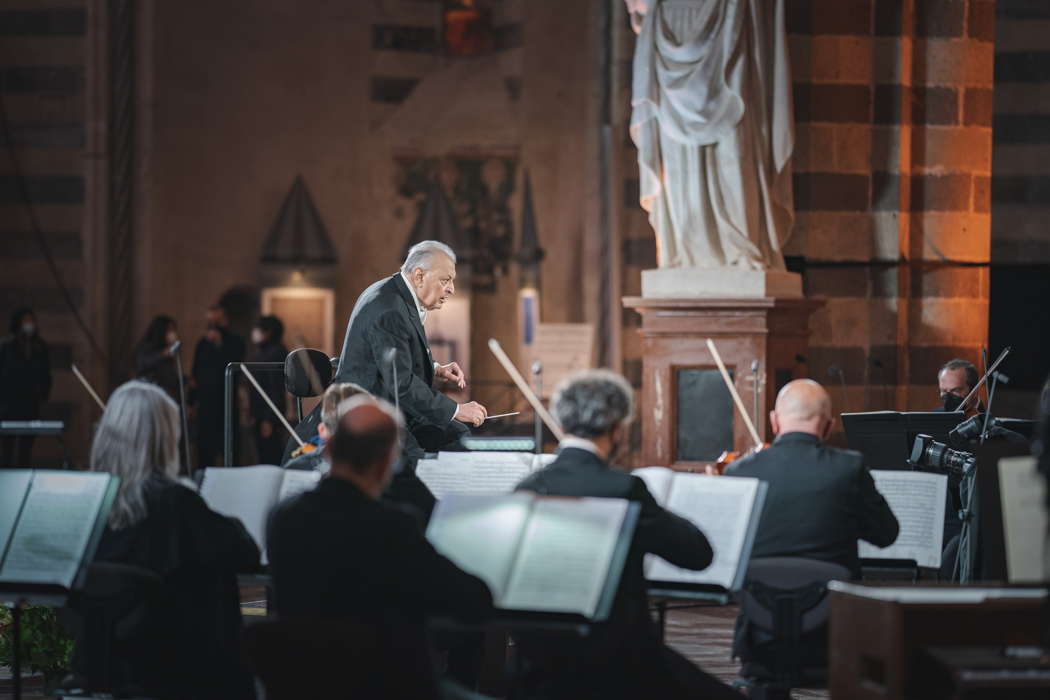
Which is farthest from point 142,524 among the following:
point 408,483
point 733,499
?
point 733,499

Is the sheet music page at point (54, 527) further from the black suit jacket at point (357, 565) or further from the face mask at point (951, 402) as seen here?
the face mask at point (951, 402)

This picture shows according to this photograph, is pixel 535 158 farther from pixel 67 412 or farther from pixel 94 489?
pixel 94 489

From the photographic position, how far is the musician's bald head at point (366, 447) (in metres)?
3.29

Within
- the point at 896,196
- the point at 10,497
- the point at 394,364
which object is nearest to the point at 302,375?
the point at 394,364

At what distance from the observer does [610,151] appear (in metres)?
11.3

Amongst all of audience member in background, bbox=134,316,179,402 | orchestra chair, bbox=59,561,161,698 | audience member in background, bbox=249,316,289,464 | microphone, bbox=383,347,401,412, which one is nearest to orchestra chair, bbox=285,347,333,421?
microphone, bbox=383,347,401,412

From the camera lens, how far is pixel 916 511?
4.88 m

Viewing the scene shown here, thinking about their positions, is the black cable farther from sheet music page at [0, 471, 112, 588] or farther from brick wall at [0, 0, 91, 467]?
sheet music page at [0, 471, 112, 588]

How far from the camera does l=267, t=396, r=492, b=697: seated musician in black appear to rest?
3154mm

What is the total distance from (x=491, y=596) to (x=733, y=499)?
87cm

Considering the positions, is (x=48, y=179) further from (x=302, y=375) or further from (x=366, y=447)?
(x=366, y=447)

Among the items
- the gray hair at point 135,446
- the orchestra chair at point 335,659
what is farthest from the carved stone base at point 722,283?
the orchestra chair at point 335,659

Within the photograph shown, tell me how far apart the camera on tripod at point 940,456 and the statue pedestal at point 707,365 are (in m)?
2.44

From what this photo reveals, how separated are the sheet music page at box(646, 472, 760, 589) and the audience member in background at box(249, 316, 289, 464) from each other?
6637 millimetres
